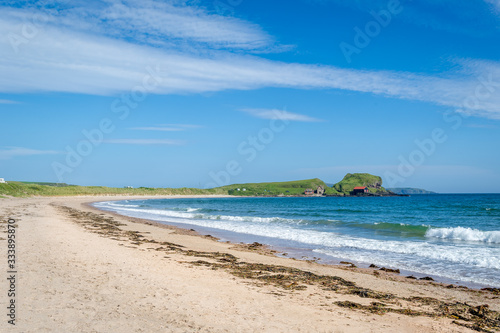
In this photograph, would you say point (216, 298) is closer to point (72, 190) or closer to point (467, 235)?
point (467, 235)

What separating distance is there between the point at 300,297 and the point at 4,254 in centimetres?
903

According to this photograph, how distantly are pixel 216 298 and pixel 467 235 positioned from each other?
20335mm

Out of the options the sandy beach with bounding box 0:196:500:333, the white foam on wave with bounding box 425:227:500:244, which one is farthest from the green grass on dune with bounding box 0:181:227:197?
the white foam on wave with bounding box 425:227:500:244

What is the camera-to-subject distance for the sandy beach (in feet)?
19.3

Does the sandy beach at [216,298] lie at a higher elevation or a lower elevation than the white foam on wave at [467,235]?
higher

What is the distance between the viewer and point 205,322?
19.5 feet

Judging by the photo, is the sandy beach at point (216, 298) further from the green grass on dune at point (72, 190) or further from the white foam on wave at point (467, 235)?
the green grass on dune at point (72, 190)

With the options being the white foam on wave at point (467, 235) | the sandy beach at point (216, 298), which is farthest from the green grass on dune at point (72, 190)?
the white foam on wave at point (467, 235)

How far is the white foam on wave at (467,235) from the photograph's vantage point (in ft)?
67.2

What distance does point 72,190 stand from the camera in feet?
358

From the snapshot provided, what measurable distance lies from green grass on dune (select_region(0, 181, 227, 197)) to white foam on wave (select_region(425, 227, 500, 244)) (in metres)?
66.9

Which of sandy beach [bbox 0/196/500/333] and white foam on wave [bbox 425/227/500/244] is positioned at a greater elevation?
sandy beach [bbox 0/196/500/333]

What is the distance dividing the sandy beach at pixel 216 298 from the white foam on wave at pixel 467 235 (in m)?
13.2

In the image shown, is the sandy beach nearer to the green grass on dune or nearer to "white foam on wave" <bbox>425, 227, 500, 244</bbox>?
"white foam on wave" <bbox>425, 227, 500, 244</bbox>
